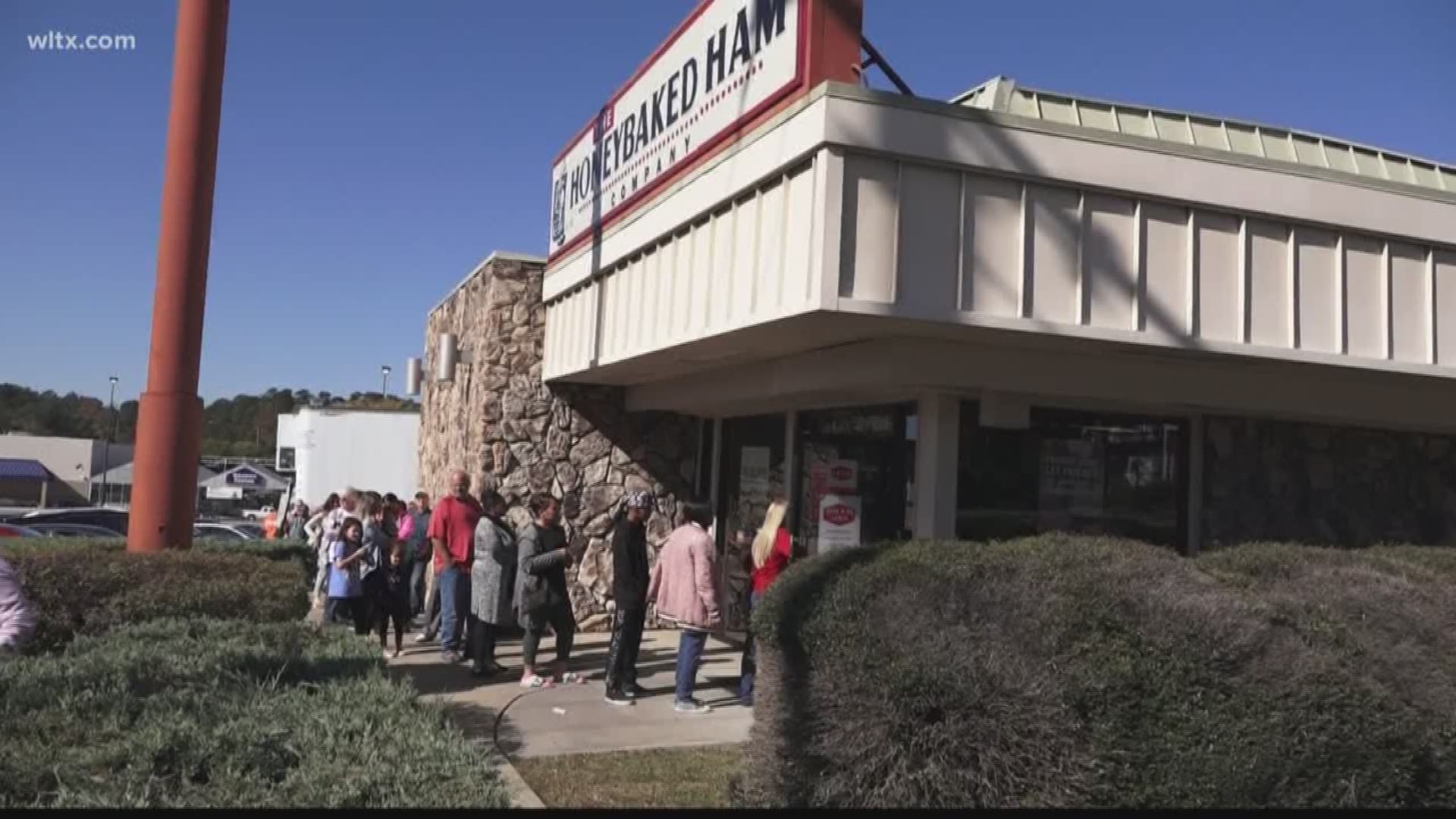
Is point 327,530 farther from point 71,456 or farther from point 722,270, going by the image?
point 71,456

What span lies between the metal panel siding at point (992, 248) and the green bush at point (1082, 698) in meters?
2.18

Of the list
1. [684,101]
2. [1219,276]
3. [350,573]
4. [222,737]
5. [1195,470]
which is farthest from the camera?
[350,573]

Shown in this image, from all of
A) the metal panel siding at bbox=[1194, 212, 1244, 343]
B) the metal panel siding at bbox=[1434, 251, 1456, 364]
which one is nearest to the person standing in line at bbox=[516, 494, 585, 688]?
the metal panel siding at bbox=[1194, 212, 1244, 343]

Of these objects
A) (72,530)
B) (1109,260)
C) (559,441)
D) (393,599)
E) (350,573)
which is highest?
(1109,260)

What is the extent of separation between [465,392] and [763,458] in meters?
4.13

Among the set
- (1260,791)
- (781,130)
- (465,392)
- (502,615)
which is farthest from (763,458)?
(1260,791)

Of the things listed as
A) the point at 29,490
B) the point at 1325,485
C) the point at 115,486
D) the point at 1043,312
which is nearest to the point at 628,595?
the point at 1043,312

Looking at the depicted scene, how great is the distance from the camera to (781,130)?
683 cm

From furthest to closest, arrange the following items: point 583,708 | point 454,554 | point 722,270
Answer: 1. point 454,554
2. point 583,708
3. point 722,270

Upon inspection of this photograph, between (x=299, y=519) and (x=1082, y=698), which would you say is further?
(x=299, y=519)

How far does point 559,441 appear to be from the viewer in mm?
12539

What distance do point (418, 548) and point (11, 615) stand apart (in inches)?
292

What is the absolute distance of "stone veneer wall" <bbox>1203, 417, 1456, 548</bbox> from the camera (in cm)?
968

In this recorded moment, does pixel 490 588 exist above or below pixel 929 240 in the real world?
below
